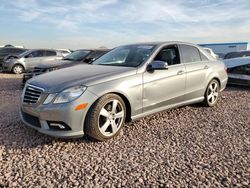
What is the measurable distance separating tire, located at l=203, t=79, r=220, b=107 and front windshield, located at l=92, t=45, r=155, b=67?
74.8 inches

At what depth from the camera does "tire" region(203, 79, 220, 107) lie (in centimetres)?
552

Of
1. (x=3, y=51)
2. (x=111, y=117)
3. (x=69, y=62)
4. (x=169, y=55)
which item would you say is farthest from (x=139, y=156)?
(x=3, y=51)

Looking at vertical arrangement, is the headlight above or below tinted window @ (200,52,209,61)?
below

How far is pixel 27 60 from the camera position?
13062 mm

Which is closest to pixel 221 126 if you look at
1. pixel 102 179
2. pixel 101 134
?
pixel 101 134

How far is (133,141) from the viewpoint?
3.66 metres

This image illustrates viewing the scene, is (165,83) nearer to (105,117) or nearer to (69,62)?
(105,117)

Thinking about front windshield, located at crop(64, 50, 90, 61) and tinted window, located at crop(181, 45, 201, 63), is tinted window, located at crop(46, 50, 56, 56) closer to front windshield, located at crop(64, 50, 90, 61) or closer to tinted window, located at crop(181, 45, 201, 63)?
front windshield, located at crop(64, 50, 90, 61)

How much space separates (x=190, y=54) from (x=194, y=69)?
1.22 ft

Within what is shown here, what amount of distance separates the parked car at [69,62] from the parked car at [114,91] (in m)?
3.43

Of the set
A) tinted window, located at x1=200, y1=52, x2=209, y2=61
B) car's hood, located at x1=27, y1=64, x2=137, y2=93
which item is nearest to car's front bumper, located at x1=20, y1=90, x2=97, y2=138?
car's hood, located at x1=27, y1=64, x2=137, y2=93

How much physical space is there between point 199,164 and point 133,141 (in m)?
1.08

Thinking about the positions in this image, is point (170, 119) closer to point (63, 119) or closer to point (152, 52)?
point (152, 52)

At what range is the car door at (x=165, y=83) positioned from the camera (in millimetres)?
4086
